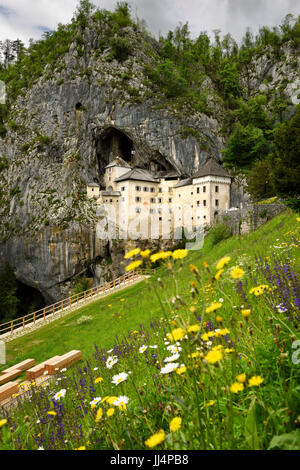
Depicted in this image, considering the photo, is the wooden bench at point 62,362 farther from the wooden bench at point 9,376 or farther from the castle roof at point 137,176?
the castle roof at point 137,176

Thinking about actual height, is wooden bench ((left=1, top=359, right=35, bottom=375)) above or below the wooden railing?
above

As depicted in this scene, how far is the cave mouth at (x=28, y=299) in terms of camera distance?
51.0 meters

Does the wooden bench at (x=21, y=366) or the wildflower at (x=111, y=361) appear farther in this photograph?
the wooden bench at (x=21, y=366)

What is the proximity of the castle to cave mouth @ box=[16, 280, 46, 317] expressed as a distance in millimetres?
20884

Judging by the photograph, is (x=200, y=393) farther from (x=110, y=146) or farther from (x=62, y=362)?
(x=110, y=146)

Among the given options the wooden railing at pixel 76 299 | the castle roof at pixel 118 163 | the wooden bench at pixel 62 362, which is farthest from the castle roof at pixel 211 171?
the wooden bench at pixel 62 362

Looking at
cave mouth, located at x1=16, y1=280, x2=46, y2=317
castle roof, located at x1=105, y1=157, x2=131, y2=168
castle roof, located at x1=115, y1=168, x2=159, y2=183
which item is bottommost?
cave mouth, located at x1=16, y1=280, x2=46, y2=317

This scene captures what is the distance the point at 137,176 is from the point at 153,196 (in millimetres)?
4647

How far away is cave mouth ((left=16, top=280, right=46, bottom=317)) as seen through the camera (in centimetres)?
5100

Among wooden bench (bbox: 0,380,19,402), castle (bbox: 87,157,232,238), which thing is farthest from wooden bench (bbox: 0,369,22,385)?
castle (bbox: 87,157,232,238)

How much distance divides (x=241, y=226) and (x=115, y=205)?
29163 millimetres

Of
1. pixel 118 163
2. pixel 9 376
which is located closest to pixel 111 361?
pixel 9 376

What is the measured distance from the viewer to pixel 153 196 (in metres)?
50.2

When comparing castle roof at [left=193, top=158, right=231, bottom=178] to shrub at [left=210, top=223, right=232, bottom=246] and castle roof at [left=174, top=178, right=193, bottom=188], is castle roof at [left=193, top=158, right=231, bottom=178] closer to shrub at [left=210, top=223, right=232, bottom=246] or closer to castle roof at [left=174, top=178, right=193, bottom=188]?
castle roof at [left=174, top=178, right=193, bottom=188]
